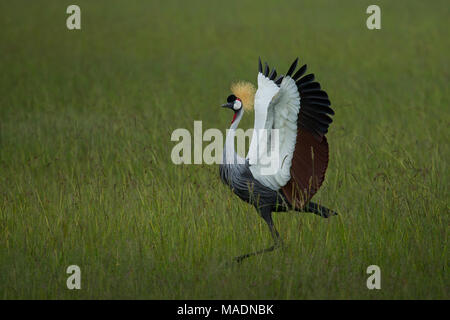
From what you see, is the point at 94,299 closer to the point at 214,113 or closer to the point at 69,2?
the point at 214,113

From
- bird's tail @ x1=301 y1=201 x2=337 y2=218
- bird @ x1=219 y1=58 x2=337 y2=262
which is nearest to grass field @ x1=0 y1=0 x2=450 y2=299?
bird's tail @ x1=301 y1=201 x2=337 y2=218

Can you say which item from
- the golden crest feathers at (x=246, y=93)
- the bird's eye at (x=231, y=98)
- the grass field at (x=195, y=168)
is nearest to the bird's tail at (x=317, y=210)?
the grass field at (x=195, y=168)

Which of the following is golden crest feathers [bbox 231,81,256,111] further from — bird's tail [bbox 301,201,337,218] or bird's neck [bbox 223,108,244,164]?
bird's tail [bbox 301,201,337,218]

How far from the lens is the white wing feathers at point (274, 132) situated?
4918 millimetres

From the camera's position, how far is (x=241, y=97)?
5.50 metres

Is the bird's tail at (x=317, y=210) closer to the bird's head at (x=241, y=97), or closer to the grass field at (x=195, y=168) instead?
the grass field at (x=195, y=168)

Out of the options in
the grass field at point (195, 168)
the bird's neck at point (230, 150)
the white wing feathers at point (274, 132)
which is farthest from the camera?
the bird's neck at point (230, 150)

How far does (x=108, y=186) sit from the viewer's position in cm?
722

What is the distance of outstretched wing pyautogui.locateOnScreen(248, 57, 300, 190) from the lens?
16.1ft

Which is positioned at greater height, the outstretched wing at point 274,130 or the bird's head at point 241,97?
the bird's head at point 241,97

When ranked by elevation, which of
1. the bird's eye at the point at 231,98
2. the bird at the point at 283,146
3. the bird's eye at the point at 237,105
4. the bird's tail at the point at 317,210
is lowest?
the bird's tail at the point at 317,210

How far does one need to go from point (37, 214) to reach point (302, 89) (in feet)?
9.18

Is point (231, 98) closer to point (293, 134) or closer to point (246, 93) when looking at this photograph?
point (246, 93)

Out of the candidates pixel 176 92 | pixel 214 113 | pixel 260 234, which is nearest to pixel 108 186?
pixel 260 234
